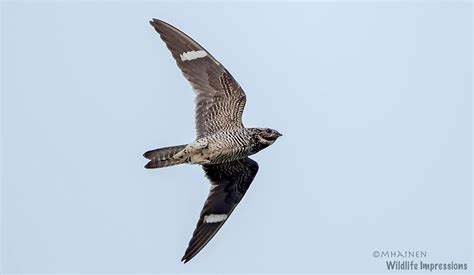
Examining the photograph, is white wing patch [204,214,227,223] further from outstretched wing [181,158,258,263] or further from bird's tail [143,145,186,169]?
bird's tail [143,145,186,169]

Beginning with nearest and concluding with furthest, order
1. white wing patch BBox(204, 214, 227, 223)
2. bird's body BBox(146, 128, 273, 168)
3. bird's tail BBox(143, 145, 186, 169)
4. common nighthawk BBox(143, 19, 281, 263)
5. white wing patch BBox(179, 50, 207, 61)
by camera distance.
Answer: bird's tail BBox(143, 145, 186, 169), bird's body BBox(146, 128, 273, 168), common nighthawk BBox(143, 19, 281, 263), white wing patch BBox(204, 214, 227, 223), white wing patch BBox(179, 50, 207, 61)

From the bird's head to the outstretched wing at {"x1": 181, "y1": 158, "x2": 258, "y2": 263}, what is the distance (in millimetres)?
616

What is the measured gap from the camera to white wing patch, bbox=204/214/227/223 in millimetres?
13088

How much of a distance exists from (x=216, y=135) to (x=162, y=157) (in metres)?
0.82

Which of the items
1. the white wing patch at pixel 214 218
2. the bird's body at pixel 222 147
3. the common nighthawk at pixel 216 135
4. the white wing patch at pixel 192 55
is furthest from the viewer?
the white wing patch at pixel 192 55

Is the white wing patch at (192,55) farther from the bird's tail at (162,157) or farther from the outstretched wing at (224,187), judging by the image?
the bird's tail at (162,157)

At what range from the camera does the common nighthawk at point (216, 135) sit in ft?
41.4

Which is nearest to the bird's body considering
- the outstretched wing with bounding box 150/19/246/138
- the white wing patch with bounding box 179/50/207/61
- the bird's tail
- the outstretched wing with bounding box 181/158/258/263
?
the bird's tail

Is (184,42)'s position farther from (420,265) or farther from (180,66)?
(420,265)

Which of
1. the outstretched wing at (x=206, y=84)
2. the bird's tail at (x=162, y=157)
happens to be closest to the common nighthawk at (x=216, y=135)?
the outstretched wing at (x=206, y=84)

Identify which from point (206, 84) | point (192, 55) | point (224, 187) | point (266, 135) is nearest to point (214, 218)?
point (224, 187)

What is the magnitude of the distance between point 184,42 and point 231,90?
0.88 meters

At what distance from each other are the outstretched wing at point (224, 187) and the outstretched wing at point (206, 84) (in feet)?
1.74

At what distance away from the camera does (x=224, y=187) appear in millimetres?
13328
